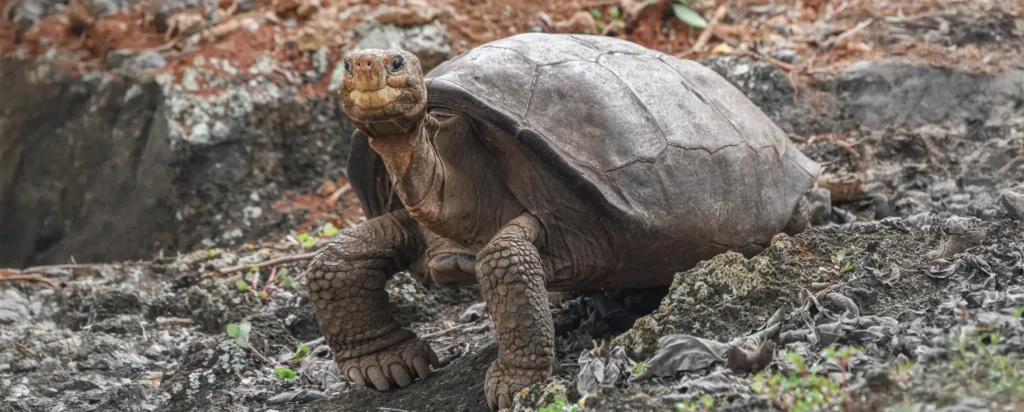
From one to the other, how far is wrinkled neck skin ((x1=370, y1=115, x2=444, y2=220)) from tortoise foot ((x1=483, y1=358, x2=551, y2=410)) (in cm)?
67

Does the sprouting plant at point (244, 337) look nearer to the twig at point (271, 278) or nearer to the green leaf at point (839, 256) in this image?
the twig at point (271, 278)

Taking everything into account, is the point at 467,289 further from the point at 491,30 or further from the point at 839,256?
the point at 491,30

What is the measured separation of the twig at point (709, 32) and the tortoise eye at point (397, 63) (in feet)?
15.0

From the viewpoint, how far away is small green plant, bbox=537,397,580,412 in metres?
3.54

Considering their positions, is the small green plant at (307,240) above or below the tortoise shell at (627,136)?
below

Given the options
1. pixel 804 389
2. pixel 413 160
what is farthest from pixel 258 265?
pixel 804 389

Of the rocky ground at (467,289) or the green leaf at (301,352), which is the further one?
the green leaf at (301,352)

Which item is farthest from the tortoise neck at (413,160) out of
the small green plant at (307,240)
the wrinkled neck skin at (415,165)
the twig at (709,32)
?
the twig at (709,32)

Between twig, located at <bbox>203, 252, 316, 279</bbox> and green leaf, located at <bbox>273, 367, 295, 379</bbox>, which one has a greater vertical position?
twig, located at <bbox>203, 252, 316, 279</bbox>

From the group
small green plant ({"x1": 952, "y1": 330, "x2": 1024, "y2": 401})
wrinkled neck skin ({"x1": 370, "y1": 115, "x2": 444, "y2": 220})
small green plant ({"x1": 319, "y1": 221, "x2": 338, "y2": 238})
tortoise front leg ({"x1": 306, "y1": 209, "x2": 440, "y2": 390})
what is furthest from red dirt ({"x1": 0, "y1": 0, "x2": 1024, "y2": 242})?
small green plant ({"x1": 952, "y1": 330, "x2": 1024, "y2": 401})

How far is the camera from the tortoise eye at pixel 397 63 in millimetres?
3801

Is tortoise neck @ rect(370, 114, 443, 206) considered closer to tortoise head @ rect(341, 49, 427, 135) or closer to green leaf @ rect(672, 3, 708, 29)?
tortoise head @ rect(341, 49, 427, 135)

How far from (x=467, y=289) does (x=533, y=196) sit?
5.60 feet

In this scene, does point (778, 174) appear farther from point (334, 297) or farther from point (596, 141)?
point (334, 297)
